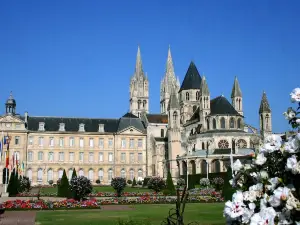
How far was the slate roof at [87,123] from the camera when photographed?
68.1 metres

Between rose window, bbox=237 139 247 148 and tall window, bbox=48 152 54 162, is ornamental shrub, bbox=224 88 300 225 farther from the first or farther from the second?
tall window, bbox=48 152 54 162

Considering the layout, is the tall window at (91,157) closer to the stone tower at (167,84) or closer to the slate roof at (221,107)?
the slate roof at (221,107)

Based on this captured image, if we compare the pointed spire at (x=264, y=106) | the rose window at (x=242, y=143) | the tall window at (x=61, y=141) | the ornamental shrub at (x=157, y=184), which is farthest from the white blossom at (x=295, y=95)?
the pointed spire at (x=264, y=106)

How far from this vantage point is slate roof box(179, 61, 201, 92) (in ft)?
278

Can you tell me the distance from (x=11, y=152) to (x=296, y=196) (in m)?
65.5

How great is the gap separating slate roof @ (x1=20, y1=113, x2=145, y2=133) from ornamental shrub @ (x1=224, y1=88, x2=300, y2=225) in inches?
2571

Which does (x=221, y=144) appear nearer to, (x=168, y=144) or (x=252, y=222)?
(x=168, y=144)

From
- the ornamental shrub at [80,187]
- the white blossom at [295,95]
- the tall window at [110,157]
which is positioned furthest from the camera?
the tall window at [110,157]

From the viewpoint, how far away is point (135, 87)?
9381 centimetres

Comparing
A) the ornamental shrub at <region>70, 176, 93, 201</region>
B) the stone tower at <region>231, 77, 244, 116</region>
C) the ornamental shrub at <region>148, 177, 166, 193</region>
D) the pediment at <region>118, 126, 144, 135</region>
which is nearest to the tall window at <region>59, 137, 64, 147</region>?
the pediment at <region>118, 126, 144, 135</region>

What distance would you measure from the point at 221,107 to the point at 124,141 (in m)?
16.5

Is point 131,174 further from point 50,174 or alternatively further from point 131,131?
point 50,174

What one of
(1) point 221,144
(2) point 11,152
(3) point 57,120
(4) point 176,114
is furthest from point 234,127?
(2) point 11,152

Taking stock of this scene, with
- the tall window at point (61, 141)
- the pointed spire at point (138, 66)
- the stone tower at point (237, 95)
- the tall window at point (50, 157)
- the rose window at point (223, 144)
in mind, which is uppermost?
the pointed spire at point (138, 66)
